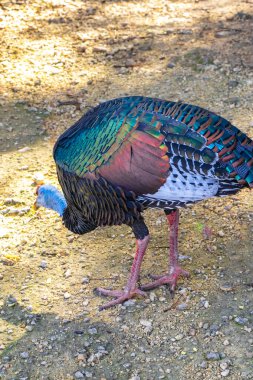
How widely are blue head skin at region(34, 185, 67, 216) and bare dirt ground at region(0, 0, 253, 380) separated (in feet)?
0.78

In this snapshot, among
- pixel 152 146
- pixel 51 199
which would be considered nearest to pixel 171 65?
pixel 51 199

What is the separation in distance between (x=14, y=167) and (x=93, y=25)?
2.52m

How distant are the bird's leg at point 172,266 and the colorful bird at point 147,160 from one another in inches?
10.7

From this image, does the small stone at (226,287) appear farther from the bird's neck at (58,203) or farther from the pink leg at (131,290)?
the bird's neck at (58,203)

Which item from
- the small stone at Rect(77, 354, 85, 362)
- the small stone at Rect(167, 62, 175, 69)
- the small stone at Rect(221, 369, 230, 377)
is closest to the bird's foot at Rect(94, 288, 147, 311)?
the small stone at Rect(77, 354, 85, 362)

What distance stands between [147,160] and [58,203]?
3.31ft

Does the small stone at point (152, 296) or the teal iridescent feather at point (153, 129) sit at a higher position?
the teal iridescent feather at point (153, 129)

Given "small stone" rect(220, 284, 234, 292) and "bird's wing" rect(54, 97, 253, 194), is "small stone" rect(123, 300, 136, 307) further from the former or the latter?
"bird's wing" rect(54, 97, 253, 194)

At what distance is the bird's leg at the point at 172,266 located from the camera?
4.18 m

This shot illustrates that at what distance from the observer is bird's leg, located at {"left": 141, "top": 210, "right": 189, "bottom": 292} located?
4.18m

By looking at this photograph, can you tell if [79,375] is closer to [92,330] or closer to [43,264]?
[92,330]

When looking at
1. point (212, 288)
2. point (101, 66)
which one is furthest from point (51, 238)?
point (101, 66)

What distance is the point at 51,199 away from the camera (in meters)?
4.55

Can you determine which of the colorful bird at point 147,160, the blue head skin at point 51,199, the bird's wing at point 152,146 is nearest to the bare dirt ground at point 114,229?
the blue head skin at point 51,199
